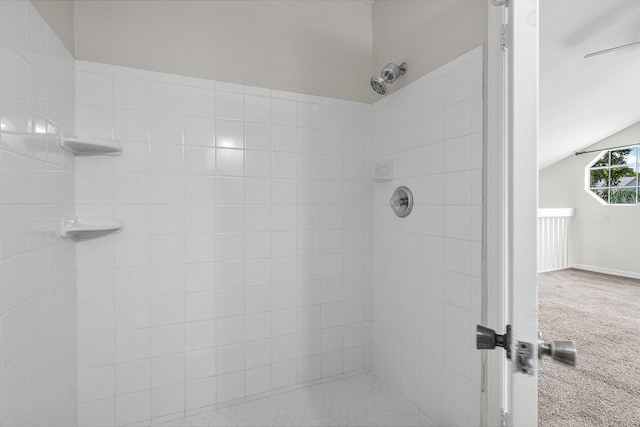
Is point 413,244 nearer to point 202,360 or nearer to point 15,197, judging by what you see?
point 202,360

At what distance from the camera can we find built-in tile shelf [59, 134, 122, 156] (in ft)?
4.13

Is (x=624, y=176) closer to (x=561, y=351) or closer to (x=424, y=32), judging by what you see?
(x=561, y=351)

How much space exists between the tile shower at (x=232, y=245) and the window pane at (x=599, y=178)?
1.88 ft

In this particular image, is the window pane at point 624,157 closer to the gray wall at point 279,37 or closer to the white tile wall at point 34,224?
the gray wall at point 279,37

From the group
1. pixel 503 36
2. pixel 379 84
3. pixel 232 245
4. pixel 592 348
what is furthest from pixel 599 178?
pixel 232 245

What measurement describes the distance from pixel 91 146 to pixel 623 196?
1.76 metres

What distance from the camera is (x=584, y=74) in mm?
716

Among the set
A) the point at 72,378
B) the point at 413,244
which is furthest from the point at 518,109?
the point at 72,378

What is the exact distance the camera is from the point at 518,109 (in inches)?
26.6

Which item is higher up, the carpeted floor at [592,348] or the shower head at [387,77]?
the shower head at [387,77]

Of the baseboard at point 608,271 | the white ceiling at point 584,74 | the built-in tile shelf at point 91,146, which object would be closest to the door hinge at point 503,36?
the white ceiling at point 584,74

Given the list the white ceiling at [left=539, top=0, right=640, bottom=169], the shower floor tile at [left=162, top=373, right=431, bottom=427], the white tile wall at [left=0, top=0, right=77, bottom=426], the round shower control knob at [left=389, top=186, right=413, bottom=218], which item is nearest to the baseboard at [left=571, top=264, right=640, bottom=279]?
the white ceiling at [left=539, top=0, right=640, bottom=169]

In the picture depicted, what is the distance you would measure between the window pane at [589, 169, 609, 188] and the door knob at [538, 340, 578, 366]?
350 mm

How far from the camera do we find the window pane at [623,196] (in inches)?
25.1
